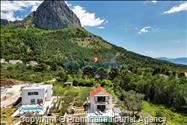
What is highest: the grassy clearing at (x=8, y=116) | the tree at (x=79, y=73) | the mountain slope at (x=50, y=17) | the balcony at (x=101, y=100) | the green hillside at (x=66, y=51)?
the mountain slope at (x=50, y=17)

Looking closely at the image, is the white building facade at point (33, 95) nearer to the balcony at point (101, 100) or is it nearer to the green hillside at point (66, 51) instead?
the balcony at point (101, 100)

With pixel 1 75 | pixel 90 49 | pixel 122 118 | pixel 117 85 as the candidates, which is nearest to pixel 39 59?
pixel 1 75

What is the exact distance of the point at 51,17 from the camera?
188 meters

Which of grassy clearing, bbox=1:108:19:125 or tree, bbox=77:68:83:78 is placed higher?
tree, bbox=77:68:83:78

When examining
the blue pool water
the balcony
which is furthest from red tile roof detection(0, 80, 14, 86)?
the balcony

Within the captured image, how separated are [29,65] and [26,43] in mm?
26550

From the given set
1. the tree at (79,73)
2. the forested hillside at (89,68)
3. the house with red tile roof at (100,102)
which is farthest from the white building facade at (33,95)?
the tree at (79,73)

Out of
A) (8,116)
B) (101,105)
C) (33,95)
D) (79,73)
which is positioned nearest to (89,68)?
(79,73)

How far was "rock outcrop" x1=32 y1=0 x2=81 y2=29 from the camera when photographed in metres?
185

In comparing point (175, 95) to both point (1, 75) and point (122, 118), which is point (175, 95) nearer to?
point (122, 118)

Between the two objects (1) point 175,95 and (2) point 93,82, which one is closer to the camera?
(1) point 175,95

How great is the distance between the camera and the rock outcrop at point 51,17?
184625mm

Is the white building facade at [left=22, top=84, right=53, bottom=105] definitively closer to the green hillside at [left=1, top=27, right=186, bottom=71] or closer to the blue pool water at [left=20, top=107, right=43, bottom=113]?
the blue pool water at [left=20, top=107, right=43, bottom=113]

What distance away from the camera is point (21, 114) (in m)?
39.2
